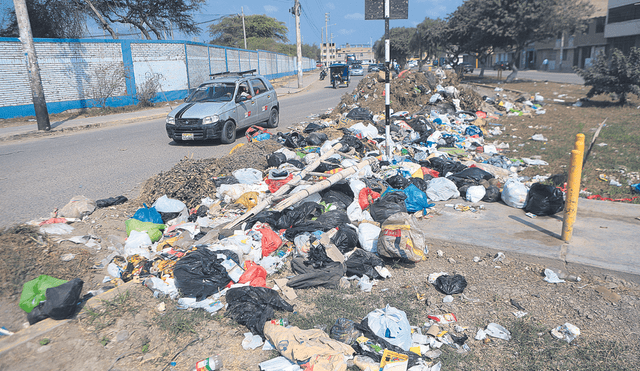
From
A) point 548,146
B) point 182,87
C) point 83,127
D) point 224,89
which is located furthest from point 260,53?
point 548,146

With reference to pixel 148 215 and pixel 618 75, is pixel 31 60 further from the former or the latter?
pixel 618 75

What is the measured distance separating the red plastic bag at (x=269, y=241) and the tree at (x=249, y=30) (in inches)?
2554

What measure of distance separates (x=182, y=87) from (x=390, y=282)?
23.2 meters

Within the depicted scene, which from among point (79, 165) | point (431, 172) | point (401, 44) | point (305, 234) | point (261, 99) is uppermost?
point (401, 44)

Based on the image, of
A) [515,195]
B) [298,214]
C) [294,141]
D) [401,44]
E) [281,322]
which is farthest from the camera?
[401,44]

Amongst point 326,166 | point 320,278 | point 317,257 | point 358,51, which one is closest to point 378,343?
point 320,278

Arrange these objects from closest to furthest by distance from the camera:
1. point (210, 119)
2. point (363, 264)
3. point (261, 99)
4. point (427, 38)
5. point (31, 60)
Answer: point (363, 264) → point (210, 119) → point (261, 99) → point (31, 60) → point (427, 38)

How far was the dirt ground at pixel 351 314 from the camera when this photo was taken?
2912 millimetres

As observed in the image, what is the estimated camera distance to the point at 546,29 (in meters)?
28.8

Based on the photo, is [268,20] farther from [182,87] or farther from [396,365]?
[396,365]

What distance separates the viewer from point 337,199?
5699 mm

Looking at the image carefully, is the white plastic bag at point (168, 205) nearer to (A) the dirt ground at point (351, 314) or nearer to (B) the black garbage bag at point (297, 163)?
(A) the dirt ground at point (351, 314)

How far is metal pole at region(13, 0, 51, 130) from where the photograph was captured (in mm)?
13023

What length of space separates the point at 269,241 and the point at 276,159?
290 cm
